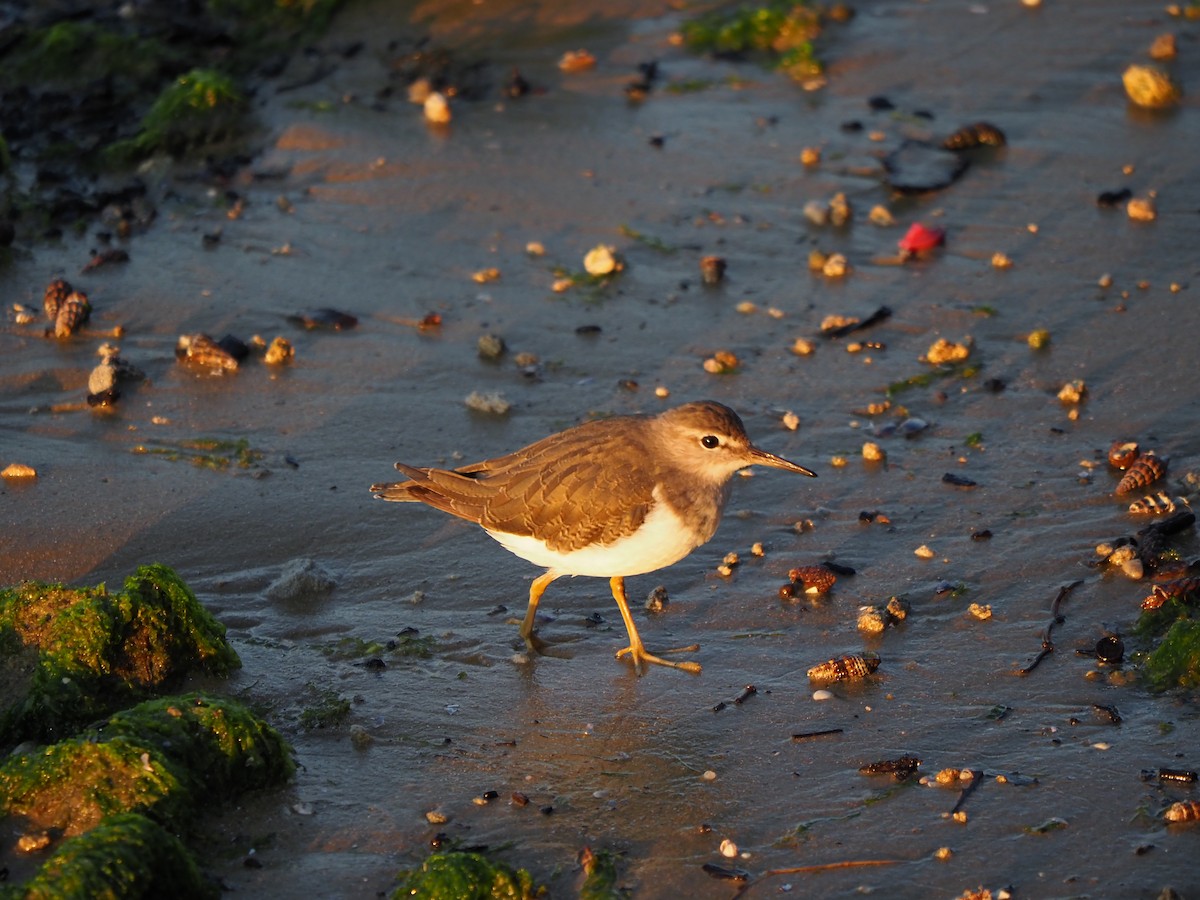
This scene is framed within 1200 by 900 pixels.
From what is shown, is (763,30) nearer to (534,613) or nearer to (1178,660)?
(534,613)

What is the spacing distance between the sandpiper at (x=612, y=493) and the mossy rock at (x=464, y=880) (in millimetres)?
1566

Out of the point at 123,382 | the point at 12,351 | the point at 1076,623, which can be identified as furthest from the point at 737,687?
the point at 12,351

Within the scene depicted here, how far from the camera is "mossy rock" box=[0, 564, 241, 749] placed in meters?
5.45

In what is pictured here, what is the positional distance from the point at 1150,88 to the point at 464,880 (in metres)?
8.57

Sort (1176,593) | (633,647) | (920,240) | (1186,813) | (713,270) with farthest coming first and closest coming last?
(920,240) → (713,270) → (633,647) → (1176,593) → (1186,813)

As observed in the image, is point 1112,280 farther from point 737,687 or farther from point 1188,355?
point 737,687

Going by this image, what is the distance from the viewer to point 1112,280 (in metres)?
8.88

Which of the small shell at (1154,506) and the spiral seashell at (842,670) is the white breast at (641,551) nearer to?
the spiral seashell at (842,670)

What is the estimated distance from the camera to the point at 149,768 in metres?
4.94

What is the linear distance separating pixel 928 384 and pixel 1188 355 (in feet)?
4.98

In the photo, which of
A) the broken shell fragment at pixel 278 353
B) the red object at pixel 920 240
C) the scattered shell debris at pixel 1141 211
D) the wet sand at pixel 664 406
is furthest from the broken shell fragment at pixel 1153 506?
the broken shell fragment at pixel 278 353

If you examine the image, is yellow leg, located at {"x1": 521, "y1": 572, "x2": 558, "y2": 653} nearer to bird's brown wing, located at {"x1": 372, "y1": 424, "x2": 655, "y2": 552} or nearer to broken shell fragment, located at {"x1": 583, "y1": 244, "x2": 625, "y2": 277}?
bird's brown wing, located at {"x1": 372, "y1": 424, "x2": 655, "y2": 552}

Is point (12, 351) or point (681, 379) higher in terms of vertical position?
point (12, 351)

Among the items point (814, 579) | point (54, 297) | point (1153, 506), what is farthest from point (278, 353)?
point (1153, 506)
